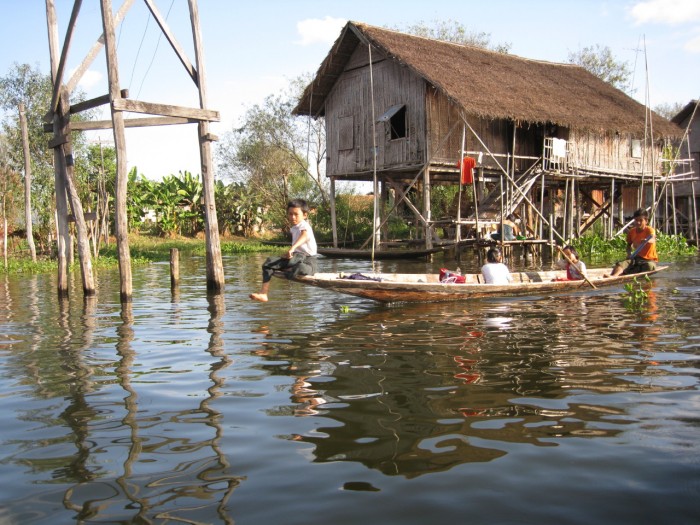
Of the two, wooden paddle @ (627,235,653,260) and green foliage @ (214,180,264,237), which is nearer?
wooden paddle @ (627,235,653,260)

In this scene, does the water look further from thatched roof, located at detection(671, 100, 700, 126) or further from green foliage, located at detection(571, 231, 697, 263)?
thatched roof, located at detection(671, 100, 700, 126)

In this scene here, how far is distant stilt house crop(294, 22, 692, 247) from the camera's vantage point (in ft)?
55.3

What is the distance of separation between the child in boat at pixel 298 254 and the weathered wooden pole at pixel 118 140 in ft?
7.32

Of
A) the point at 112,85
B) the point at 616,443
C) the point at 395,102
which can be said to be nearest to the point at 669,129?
the point at 395,102

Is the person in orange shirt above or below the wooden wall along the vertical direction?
below

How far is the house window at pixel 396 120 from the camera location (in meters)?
17.7

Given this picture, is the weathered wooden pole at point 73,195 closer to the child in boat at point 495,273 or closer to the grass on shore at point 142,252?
the child in boat at point 495,273

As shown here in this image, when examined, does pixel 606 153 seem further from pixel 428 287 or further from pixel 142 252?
pixel 142 252

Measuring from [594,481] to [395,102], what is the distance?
16.1m

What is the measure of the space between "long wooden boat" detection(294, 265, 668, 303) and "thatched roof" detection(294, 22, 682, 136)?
644cm

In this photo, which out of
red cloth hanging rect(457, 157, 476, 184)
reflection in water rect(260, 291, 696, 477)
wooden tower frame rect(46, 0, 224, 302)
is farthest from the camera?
red cloth hanging rect(457, 157, 476, 184)

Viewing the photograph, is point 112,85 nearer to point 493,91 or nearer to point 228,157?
point 493,91

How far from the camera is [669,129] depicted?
843 inches

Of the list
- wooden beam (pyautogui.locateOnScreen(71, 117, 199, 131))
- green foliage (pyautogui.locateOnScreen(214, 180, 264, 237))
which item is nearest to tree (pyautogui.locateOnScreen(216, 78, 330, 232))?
green foliage (pyautogui.locateOnScreen(214, 180, 264, 237))
